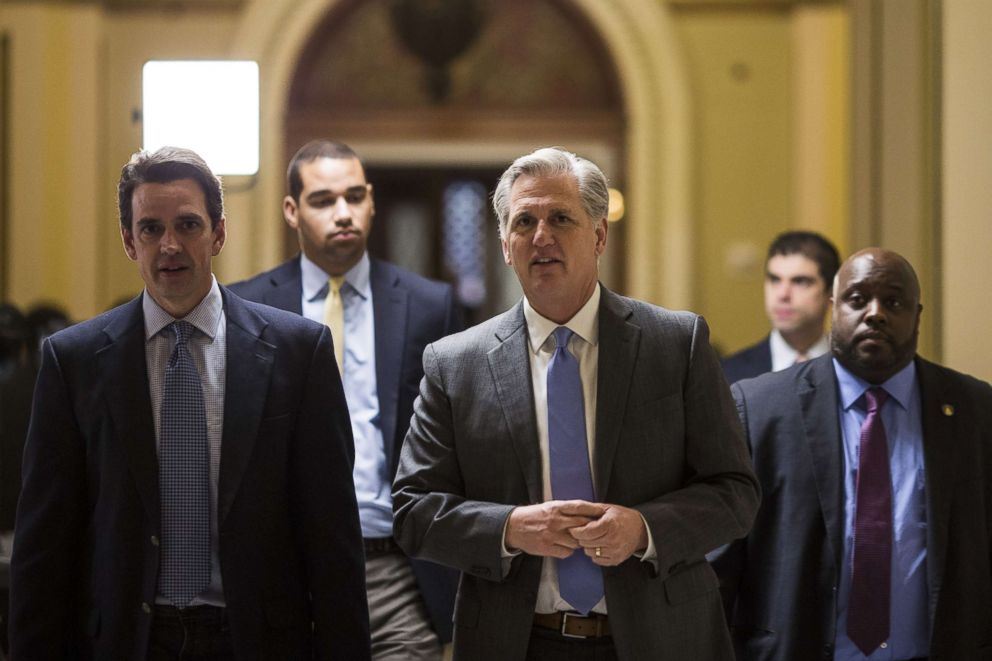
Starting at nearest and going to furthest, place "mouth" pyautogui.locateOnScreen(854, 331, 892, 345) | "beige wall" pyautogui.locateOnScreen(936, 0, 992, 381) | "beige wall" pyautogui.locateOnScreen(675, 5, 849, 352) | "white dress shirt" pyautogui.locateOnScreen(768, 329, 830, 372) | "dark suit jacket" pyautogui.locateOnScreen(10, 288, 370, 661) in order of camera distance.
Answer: "dark suit jacket" pyautogui.locateOnScreen(10, 288, 370, 661) → "mouth" pyautogui.locateOnScreen(854, 331, 892, 345) → "beige wall" pyautogui.locateOnScreen(936, 0, 992, 381) → "white dress shirt" pyautogui.locateOnScreen(768, 329, 830, 372) → "beige wall" pyautogui.locateOnScreen(675, 5, 849, 352)

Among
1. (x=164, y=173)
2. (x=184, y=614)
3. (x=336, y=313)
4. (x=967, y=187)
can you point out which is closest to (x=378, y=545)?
(x=336, y=313)

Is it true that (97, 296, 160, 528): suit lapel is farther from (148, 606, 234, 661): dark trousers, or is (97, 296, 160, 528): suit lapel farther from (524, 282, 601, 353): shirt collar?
(524, 282, 601, 353): shirt collar

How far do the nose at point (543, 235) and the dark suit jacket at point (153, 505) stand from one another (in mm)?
520

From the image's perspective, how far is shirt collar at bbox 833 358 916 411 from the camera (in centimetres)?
309

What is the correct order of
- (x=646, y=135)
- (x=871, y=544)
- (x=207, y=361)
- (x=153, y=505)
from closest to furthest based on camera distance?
(x=153, y=505) → (x=207, y=361) → (x=871, y=544) → (x=646, y=135)

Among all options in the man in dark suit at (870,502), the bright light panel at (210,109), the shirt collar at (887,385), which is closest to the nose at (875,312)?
the man in dark suit at (870,502)

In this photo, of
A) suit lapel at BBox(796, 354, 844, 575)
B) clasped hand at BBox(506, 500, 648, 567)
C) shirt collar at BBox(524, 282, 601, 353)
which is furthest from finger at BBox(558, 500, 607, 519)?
suit lapel at BBox(796, 354, 844, 575)

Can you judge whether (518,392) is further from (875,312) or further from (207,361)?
(875,312)

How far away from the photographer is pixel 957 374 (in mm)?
3129

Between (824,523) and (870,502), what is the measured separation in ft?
0.37

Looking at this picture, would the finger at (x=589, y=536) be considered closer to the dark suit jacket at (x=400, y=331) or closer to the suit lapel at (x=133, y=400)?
the suit lapel at (x=133, y=400)

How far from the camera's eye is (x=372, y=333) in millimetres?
3654

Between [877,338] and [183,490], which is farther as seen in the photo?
[877,338]

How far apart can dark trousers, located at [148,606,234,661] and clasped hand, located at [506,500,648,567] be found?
0.62 metres
